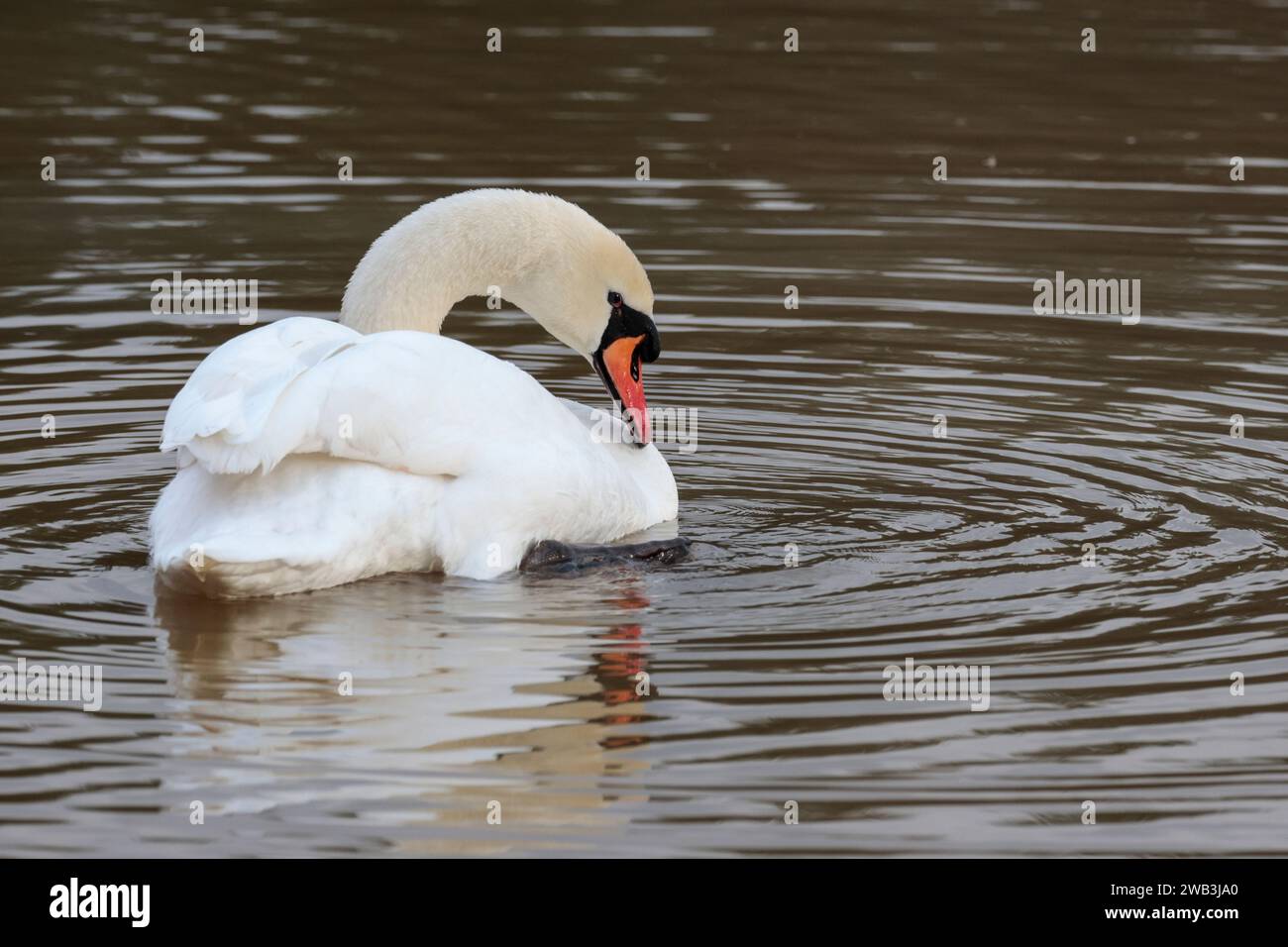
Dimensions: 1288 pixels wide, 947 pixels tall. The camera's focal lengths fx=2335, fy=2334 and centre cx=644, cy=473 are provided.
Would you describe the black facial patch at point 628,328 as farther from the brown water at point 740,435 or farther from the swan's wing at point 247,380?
the swan's wing at point 247,380

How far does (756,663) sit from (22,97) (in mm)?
12143

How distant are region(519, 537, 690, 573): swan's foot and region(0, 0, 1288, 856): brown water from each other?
10cm

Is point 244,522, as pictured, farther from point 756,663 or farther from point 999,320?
point 999,320

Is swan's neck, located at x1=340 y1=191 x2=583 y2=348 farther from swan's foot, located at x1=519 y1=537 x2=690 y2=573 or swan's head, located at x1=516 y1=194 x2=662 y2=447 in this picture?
swan's foot, located at x1=519 y1=537 x2=690 y2=573

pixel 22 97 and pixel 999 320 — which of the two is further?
pixel 22 97

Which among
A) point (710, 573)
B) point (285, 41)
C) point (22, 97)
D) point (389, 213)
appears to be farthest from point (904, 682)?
point (285, 41)

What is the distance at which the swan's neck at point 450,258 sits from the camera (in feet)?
29.4

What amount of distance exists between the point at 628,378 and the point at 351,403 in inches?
79.3

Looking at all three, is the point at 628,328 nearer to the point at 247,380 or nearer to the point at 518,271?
the point at 518,271

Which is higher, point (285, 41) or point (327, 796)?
point (285, 41)

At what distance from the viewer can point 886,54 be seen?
19531 mm

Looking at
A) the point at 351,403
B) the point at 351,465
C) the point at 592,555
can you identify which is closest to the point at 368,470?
the point at 351,465

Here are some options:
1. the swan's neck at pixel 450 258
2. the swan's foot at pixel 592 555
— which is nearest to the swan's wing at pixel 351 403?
the swan's foot at pixel 592 555

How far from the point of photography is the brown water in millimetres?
6105
